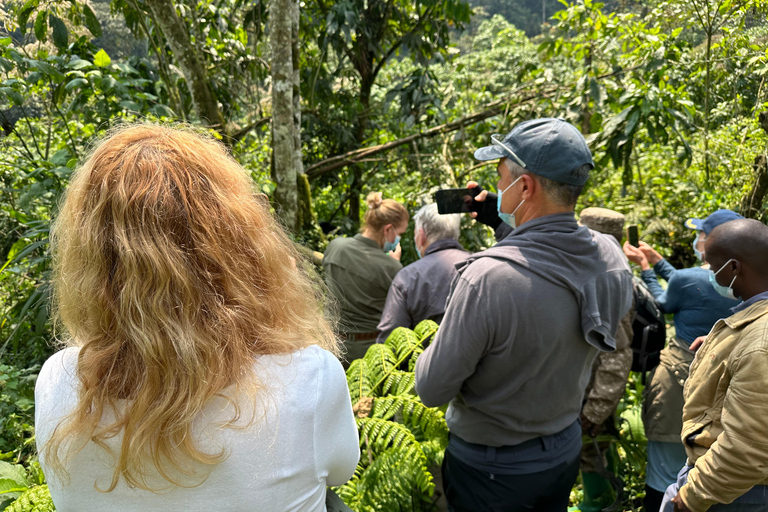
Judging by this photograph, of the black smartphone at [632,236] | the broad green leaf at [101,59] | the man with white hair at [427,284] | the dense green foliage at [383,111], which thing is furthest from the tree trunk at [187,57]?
the black smartphone at [632,236]

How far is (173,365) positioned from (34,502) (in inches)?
49.1

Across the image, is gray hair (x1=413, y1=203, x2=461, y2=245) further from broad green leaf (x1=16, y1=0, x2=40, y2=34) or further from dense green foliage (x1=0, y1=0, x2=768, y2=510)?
broad green leaf (x1=16, y1=0, x2=40, y2=34)

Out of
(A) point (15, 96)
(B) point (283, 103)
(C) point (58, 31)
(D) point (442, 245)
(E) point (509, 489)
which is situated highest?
(C) point (58, 31)

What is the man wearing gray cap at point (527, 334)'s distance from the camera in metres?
1.73

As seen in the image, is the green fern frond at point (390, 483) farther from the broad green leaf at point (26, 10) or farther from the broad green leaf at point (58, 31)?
the broad green leaf at point (26, 10)

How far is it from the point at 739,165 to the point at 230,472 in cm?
413

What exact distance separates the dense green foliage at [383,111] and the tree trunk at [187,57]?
24cm

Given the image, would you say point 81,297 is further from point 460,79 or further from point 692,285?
point 460,79

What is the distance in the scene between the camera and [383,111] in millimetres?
5477

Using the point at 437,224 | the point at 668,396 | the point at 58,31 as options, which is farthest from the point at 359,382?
the point at 58,31

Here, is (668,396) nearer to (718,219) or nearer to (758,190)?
(718,219)

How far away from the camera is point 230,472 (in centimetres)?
89

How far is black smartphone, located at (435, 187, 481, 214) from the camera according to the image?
2592 mm

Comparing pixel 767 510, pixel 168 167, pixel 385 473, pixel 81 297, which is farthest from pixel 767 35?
pixel 81 297
